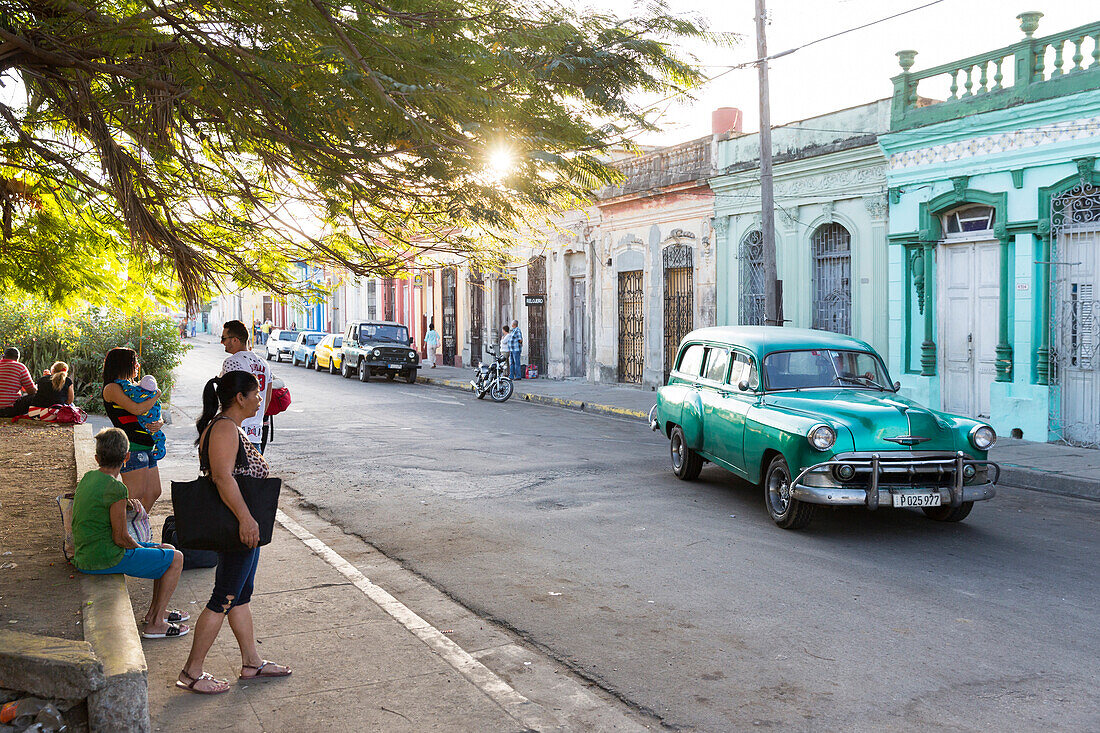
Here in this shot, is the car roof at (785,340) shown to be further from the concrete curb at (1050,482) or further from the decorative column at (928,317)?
the decorative column at (928,317)

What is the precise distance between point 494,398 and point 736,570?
16.3m

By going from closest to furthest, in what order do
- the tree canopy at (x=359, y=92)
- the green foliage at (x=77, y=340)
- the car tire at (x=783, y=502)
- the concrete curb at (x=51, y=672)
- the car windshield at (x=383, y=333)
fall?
the concrete curb at (x=51, y=672) < the tree canopy at (x=359, y=92) < the car tire at (x=783, y=502) < the green foliage at (x=77, y=340) < the car windshield at (x=383, y=333)

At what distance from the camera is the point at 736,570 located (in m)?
7.07

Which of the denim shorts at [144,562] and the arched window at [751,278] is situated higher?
the arched window at [751,278]

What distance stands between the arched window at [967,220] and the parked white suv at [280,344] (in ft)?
104

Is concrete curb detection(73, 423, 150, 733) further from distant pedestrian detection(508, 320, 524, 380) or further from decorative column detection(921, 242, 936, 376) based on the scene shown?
distant pedestrian detection(508, 320, 524, 380)

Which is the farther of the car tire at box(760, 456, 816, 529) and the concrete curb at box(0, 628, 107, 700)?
the car tire at box(760, 456, 816, 529)

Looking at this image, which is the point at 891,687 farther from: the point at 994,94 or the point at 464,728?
the point at 994,94

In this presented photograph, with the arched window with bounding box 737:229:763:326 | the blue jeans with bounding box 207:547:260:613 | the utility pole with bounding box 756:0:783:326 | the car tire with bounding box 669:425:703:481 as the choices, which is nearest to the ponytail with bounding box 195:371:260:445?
the blue jeans with bounding box 207:547:260:613

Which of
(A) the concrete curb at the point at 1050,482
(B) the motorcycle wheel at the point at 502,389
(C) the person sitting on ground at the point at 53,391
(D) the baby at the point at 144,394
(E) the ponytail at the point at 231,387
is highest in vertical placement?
(E) the ponytail at the point at 231,387

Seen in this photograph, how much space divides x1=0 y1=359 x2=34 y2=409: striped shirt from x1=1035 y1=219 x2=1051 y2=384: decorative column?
52.0 ft

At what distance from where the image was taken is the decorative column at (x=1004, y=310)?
49.8 ft

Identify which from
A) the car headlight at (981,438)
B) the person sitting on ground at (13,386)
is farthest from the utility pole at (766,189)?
the person sitting on ground at (13,386)

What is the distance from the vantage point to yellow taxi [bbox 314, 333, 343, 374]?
33.2 meters
